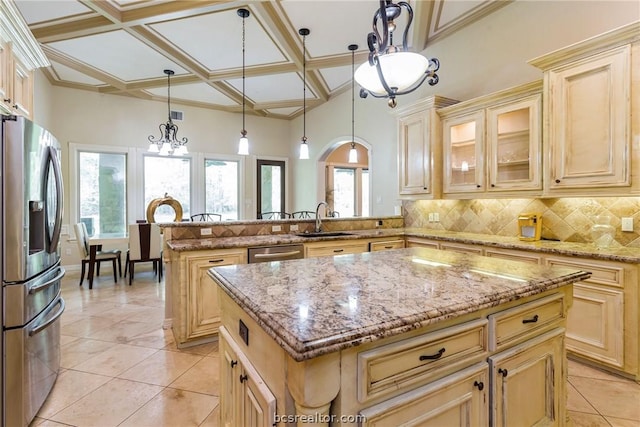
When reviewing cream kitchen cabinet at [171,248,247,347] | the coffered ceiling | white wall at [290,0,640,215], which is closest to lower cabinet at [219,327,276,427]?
cream kitchen cabinet at [171,248,247,347]

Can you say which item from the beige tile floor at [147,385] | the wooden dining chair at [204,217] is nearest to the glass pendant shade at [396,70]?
the beige tile floor at [147,385]

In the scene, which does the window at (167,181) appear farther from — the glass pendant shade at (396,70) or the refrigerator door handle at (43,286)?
the glass pendant shade at (396,70)

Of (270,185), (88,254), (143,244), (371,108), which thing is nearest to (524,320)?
(371,108)

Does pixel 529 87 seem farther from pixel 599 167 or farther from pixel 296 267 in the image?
pixel 296 267

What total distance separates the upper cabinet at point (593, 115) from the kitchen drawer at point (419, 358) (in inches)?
81.6

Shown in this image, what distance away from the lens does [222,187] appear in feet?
23.4

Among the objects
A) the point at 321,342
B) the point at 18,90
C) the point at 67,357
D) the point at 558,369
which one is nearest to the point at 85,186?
the point at 18,90

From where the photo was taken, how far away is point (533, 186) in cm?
291

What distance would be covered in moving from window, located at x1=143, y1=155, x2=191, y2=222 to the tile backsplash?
4.67m

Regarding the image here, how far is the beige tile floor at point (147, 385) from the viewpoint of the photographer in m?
1.91

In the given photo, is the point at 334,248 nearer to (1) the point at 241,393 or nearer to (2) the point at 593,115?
(1) the point at 241,393

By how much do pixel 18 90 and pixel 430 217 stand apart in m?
4.61

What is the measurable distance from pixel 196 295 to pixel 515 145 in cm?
334

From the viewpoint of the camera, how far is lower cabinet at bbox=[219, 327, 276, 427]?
1.03 meters
